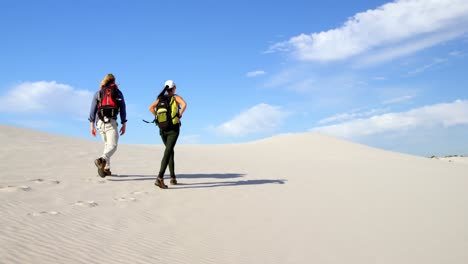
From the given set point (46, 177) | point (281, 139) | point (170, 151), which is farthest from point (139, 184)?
point (281, 139)

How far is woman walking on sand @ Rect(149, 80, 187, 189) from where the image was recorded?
7.34m

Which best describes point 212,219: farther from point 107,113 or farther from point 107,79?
point 107,79

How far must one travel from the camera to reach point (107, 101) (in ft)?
25.4

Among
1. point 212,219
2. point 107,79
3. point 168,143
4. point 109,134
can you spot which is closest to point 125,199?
point 168,143

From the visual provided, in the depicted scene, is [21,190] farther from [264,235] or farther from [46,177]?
[264,235]

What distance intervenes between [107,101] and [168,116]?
1.44m

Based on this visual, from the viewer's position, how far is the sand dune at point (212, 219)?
158 inches

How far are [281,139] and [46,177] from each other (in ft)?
77.0

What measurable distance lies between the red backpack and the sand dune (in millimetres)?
1442

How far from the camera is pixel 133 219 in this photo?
5.12 meters

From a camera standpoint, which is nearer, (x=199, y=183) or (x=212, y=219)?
(x=212, y=219)

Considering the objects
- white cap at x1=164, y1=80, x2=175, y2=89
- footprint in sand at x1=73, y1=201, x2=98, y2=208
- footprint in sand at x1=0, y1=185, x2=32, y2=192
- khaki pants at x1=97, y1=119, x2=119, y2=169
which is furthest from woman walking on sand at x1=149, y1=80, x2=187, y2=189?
footprint in sand at x1=0, y1=185, x2=32, y2=192

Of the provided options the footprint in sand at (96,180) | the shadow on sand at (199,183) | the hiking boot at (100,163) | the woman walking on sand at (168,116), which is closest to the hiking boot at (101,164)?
the hiking boot at (100,163)

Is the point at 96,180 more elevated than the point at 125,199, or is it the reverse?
the point at 96,180
